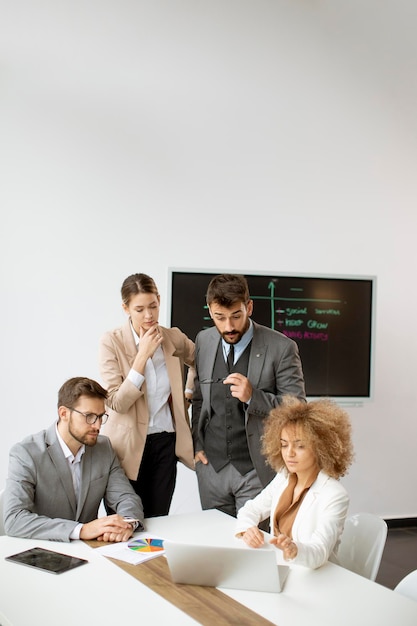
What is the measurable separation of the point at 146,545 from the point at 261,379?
91cm

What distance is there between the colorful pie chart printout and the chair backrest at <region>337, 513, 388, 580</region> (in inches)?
29.6

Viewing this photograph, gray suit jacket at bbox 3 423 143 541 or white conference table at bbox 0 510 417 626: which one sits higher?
gray suit jacket at bbox 3 423 143 541

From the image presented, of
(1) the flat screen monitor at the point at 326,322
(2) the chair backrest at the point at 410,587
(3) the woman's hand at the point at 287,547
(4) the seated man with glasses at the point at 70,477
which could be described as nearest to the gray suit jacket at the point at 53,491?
(4) the seated man with glasses at the point at 70,477

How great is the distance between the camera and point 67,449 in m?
2.79

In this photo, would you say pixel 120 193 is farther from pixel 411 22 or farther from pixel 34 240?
pixel 411 22

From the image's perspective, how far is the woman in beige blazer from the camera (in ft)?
10.1

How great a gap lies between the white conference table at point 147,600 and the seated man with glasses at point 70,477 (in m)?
0.28

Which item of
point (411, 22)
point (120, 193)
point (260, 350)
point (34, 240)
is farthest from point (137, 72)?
point (260, 350)

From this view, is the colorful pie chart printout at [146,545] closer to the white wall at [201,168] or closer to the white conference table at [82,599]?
the white conference table at [82,599]

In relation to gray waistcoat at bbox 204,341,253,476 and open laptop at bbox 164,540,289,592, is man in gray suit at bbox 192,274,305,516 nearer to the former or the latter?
gray waistcoat at bbox 204,341,253,476

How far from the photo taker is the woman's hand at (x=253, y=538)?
8.20ft

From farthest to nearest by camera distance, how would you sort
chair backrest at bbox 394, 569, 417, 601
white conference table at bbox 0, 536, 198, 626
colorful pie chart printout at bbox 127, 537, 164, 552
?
colorful pie chart printout at bbox 127, 537, 164, 552 → chair backrest at bbox 394, 569, 417, 601 → white conference table at bbox 0, 536, 198, 626

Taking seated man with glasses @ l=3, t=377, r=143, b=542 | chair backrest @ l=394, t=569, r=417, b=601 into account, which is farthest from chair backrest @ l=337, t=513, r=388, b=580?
seated man with glasses @ l=3, t=377, r=143, b=542

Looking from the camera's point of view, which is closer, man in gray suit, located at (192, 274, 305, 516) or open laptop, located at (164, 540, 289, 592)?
open laptop, located at (164, 540, 289, 592)
